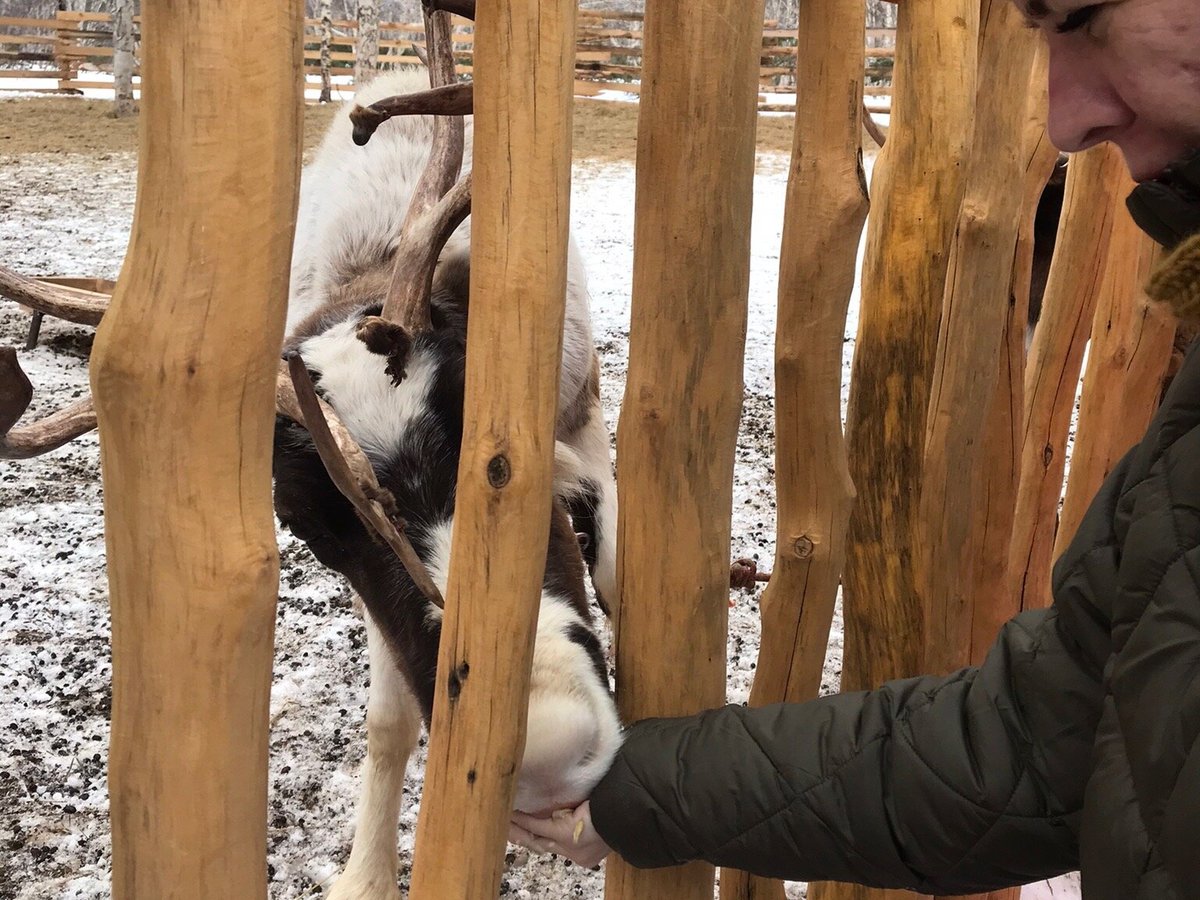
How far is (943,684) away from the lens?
1.32 meters

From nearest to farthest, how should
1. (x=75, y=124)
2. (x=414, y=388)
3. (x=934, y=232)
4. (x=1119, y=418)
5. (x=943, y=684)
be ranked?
1. (x=943, y=684)
2. (x=934, y=232)
3. (x=414, y=388)
4. (x=1119, y=418)
5. (x=75, y=124)

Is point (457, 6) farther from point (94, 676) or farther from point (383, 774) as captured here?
point (94, 676)

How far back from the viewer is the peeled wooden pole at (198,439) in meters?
0.91

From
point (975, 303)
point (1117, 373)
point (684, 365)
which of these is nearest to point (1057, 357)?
point (1117, 373)

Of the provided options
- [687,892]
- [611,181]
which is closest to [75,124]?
[611,181]

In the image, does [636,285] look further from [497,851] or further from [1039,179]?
[1039,179]

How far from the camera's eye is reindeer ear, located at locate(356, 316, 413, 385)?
1.90 metres

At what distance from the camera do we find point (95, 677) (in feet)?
10.1

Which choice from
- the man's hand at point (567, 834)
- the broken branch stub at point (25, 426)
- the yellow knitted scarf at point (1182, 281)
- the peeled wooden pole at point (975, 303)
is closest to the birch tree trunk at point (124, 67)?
the peeled wooden pole at point (975, 303)

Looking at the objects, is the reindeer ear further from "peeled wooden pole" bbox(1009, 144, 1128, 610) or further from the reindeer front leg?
"peeled wooden pole" bbox(1009, 144, 1128, 610)

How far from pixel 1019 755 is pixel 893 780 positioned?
15cm

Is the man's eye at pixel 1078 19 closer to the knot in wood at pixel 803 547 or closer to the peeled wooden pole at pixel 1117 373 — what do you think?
the knot in wood at pixel 803 547

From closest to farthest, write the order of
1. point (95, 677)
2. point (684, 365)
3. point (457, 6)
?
point (684, 365) < point (457, 6) < point (95, 677)

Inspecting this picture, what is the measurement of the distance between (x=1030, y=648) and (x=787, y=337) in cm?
64
